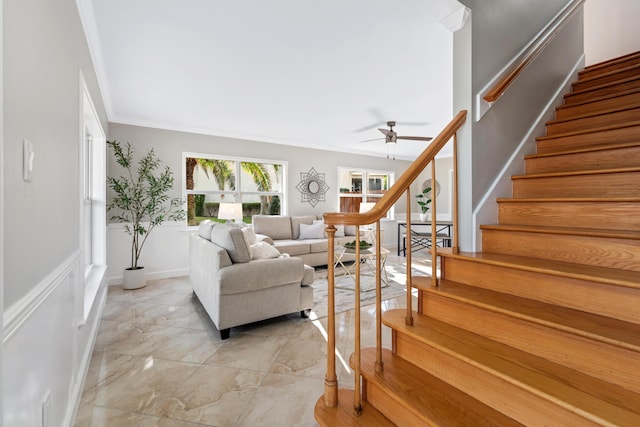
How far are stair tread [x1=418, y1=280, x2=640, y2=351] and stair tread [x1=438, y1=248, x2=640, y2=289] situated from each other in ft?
0.49

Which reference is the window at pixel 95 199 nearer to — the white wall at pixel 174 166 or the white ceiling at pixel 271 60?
the white ceiling at pixel 271 60

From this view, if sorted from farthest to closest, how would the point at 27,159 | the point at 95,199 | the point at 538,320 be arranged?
the point at 95,199 → the point at 538,320 → the point at 27,159

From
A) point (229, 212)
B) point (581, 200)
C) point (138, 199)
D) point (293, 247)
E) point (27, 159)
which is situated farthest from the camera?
point (293, 247)

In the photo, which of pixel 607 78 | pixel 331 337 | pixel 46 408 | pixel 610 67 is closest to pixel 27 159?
pixel 46 408

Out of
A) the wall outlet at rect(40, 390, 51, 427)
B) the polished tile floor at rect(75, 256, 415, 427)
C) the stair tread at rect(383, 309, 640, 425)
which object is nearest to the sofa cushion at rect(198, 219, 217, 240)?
the polished tile floor at rect(75, 256, 415, 427)

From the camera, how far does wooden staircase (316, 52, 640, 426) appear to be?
3.39 ft

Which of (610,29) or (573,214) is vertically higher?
(610,29)

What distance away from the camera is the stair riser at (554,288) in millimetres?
1176

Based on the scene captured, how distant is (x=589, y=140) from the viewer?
2049 mm

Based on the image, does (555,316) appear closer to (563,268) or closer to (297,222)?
(563,268)

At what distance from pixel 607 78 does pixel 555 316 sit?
8.21 ft

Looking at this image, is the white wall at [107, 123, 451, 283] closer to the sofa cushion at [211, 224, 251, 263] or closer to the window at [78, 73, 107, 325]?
the window at [78, 73, 107, 325]

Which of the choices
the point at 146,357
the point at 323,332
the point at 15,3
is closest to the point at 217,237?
the point at 146,357

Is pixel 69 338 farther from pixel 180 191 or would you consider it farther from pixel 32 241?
pixel 180 191
